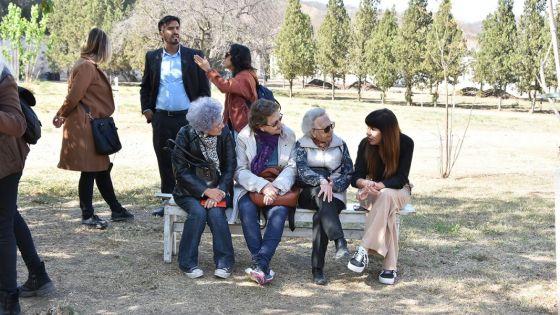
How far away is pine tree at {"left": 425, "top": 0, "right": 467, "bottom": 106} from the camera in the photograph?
1073 cm

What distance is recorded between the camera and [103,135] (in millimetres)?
5496

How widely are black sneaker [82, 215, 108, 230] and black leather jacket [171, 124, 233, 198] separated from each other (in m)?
1.33

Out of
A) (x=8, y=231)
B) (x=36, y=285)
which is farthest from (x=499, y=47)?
(x=8, y=231)

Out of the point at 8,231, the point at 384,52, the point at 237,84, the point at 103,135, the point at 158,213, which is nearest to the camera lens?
the point at 8,231

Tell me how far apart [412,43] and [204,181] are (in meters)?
32.4

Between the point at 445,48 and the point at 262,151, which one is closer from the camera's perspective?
the point at 262,151

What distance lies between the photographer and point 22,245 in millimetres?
3789

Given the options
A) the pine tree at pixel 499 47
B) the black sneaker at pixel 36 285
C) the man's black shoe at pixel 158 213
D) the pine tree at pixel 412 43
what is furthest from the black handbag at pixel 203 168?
the pine tree at pixel 499 47

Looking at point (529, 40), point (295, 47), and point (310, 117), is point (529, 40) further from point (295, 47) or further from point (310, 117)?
point (310, 117)

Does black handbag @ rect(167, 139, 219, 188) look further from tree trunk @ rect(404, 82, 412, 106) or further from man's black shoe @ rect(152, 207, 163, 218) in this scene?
tree trunk @ rect(404, 82, 412, 106)

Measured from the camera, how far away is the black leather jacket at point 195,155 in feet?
15.1

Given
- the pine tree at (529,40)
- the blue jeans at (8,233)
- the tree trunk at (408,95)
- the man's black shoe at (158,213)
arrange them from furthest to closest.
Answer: the tree trunk at (408,95) < the pine tree at (529,40) < the man's black shoe at (158,213) < the blue jeans at (8,233)

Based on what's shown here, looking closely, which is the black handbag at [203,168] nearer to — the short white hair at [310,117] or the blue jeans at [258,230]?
the blue jeans at [258,230]

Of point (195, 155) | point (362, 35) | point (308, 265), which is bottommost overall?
point (308, 265)
